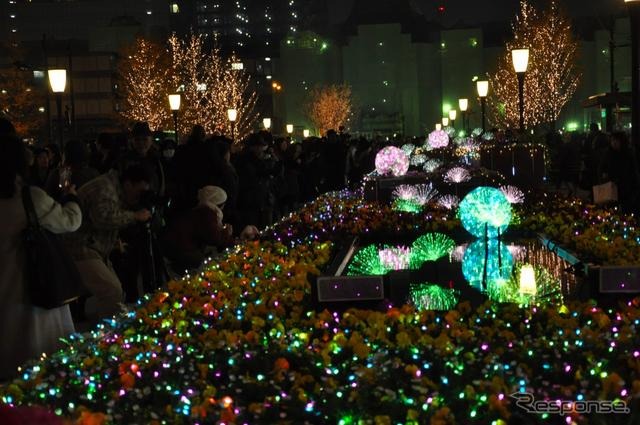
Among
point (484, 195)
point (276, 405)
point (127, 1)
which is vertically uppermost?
point (127, 1)

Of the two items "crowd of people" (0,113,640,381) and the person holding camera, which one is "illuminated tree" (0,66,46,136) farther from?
the person holding camera

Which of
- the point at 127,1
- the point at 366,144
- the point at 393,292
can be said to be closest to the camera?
the point at 393,292

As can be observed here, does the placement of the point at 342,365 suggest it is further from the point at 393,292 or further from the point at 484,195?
the point at 484,195

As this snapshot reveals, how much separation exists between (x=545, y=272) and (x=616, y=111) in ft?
73.8

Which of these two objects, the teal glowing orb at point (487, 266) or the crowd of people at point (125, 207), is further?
the teal glowing orb at point (487, 266)

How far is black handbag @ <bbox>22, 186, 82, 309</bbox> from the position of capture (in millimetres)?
5828

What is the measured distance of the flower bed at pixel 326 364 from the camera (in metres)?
3.68

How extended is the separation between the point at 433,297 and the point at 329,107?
67.7 m

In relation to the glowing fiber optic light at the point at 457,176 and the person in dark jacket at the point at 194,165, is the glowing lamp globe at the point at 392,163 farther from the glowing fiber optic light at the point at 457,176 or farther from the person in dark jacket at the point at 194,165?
the person in dark jacket at the point at 194,165

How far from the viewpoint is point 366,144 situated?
2336cm

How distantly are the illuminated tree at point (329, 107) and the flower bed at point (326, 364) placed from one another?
67.5 meters

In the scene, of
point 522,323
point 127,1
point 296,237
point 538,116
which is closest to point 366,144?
point 296,237

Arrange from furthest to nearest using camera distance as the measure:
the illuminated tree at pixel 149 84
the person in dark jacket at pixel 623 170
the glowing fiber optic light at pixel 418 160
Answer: the illuminated tree at pixel 149 84 → the glowing fiber optic light at pixel 418 160 → the person in dark jacket at pixel 623 170

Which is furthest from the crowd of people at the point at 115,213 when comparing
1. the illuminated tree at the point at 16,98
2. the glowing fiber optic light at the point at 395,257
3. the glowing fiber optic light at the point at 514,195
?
the illuminated tree at the point at 16,98
